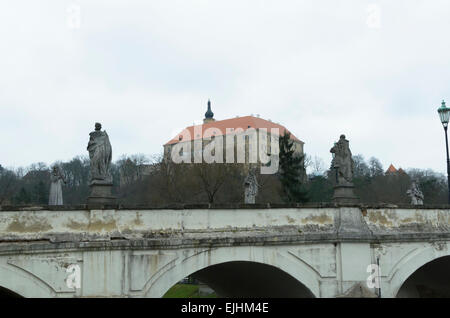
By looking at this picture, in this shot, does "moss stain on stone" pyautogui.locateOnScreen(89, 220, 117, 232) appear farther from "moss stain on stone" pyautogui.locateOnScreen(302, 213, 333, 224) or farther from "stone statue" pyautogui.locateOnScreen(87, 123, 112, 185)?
"moss stain on stone" pyautogui.locateOnScreen(302, 213, 333, 224)

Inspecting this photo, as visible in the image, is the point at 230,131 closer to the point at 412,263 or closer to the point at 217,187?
the point at 217,187

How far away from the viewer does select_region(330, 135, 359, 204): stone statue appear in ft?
42.6

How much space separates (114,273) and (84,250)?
757 mm

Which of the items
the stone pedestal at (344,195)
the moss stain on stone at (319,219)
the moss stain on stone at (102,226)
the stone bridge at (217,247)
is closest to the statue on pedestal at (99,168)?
the stone bridge at (217,247)

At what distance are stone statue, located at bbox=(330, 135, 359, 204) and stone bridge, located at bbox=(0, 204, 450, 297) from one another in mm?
285

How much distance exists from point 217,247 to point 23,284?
4.03 m

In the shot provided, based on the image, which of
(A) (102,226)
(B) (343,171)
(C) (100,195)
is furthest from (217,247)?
(B) (343,171)

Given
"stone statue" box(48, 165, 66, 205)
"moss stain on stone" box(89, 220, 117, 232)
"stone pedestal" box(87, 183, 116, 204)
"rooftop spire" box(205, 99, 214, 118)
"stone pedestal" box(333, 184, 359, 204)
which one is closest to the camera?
"moss stain on stone" box(89, 220, 117, 232)

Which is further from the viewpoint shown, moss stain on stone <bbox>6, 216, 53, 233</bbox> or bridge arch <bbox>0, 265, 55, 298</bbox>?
moss stain on stone <bbox>6, 216, 53, 233</bbox>

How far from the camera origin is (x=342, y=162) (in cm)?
1302

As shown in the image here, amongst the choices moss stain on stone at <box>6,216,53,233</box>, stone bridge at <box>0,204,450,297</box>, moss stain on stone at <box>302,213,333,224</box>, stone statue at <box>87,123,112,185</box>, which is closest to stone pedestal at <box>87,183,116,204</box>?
stone statue at <box>87,123,112,185</box>
